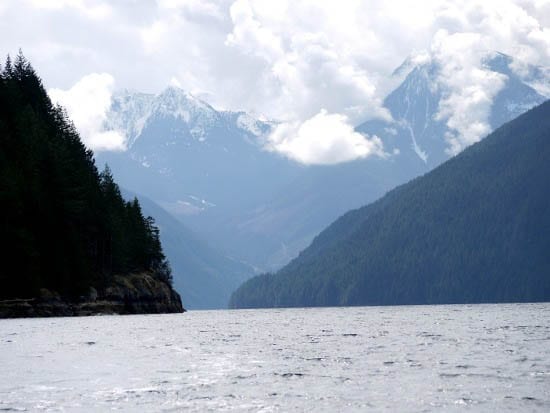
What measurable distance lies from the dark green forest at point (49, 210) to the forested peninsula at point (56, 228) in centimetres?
13

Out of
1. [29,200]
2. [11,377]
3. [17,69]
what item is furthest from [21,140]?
[11,377]

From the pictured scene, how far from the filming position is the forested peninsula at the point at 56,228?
93.0 m

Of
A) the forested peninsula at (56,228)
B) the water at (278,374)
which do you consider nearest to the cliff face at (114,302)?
the forested peninsula at (56,228)

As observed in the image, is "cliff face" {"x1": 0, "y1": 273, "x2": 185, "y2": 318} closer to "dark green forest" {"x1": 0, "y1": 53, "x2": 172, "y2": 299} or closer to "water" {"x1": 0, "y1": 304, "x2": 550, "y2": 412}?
"dark green forest" {"x1": 0, "y1": 53, "x2": 172, "y2": 299}

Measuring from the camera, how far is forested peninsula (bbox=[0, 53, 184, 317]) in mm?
93000

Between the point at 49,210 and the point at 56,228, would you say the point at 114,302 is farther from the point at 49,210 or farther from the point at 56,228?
the point at 49,210

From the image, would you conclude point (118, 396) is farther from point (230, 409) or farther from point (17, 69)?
point (17, 69)

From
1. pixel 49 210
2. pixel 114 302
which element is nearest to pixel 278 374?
pixel 49 210

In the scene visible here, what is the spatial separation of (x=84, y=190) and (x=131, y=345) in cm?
6586

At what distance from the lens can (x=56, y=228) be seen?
105062 millimetres

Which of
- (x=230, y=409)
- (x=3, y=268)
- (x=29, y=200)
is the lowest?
(x=230, y=409)

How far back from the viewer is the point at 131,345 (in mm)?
57219

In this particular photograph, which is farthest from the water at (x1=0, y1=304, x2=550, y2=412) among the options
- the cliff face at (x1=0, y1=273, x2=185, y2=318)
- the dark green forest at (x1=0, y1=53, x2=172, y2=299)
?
the cliff face at (x1=0, y1=273, x2=185, y2=318)

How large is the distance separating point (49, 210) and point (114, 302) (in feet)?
76.0
